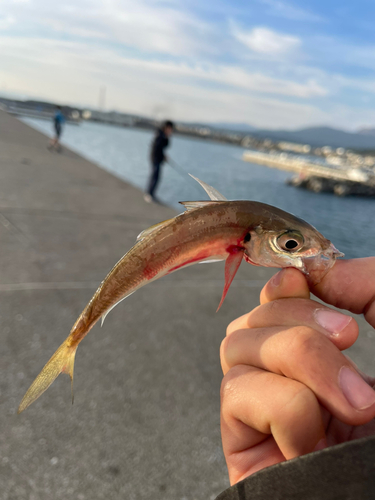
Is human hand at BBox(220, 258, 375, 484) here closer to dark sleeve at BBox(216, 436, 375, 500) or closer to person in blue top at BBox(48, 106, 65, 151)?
dark sleeve at BBox(216, 436, 375, 500)

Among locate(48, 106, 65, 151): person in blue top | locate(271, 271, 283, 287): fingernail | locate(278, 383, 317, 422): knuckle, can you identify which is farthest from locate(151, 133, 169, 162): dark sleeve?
locate(278, 383, 317, 422): knuckle

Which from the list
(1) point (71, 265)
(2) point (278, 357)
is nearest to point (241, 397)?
(2) point (278, 357)

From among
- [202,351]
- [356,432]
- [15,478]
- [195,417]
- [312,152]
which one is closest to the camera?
[356,432]

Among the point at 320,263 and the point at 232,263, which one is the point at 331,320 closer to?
the point at 320,263

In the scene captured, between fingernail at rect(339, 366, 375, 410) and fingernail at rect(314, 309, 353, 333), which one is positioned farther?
fingernail at rect(314, 309, 353, 333)

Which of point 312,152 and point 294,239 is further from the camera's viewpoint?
point 312,152

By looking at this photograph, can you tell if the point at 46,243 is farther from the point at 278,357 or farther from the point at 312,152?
the point at 312,152

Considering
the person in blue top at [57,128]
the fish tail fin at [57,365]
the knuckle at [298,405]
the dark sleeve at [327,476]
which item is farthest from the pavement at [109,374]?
the person in blue top at [57,128]
